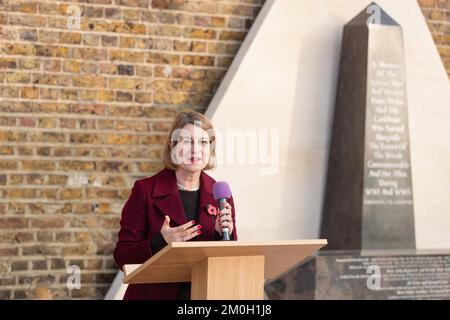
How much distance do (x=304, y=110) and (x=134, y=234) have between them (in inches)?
107

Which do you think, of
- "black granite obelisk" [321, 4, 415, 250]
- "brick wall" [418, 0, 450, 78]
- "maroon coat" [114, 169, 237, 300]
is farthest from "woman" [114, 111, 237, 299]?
"brick wall" [418, 0, 450, 78]

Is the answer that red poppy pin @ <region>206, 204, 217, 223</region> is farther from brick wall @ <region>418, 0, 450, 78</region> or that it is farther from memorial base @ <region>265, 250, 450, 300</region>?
brick wall @ <region>418, 0, 450, 78</region>

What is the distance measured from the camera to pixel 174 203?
2854mm

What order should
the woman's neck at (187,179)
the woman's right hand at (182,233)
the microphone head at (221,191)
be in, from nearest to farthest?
the woman's right hand at (182,233)
the microphone head at (221,191)
the woman's neck at (187,179)

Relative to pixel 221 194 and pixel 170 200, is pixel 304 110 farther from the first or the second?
pixel 221 194

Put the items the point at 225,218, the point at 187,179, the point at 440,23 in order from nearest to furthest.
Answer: the point at 225,218
the point at 187,179
the point at 440,23

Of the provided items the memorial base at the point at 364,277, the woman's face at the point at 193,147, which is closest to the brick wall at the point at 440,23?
the memorial base at the point at 364,277

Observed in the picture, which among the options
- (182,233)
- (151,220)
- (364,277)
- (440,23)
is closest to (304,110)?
(364,277)

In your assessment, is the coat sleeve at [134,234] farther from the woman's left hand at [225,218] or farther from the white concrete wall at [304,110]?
the white concrete wall at [304,110]

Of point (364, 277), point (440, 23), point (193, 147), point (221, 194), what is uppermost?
point (440, 23)

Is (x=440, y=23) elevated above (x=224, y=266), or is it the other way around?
(x=440, y=23)

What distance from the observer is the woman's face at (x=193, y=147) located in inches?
110

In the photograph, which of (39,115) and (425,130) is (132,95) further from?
(425,130)

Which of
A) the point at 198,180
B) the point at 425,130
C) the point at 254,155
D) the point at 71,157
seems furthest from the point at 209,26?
the point at 198,180
